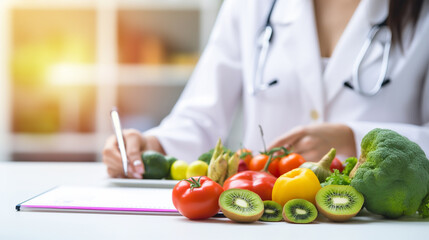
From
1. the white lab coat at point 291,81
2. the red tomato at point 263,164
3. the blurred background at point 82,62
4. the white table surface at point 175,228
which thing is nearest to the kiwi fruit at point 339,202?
the white table surface at point 175,228

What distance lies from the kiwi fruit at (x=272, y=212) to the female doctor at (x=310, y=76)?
0.44 metres

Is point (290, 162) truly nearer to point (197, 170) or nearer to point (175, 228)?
point (197, 170)

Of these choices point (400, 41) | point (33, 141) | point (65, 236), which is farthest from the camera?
point (33, 141)

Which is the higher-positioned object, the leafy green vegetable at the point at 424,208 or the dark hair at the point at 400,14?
the dark hair at the point at 400,14

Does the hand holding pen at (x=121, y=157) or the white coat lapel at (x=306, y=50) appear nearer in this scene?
the hand holding pen at (x=121, y=157)

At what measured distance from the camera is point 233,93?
4.97 ft

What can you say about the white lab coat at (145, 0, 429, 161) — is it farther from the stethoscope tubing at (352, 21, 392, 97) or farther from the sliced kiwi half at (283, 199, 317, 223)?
the sliced kiwi half at (283, 199, 317, 223)

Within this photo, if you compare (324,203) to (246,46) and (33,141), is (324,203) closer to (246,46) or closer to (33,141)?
(246,46)

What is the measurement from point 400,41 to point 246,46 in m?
0.42

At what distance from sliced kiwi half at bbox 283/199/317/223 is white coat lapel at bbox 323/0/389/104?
0.71 meters

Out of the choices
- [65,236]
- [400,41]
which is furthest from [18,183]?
[400,41]

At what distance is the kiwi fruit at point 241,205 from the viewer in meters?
0.61

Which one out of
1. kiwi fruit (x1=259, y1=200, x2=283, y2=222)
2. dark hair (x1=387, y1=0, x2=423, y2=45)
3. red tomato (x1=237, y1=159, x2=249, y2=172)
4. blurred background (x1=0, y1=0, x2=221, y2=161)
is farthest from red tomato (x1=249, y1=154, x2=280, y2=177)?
blurred background (x1=0, y1=0, x2=221, y2=161)

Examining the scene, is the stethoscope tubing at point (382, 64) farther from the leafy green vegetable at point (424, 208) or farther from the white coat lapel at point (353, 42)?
the leafy green vegetable at point (424, 208)
